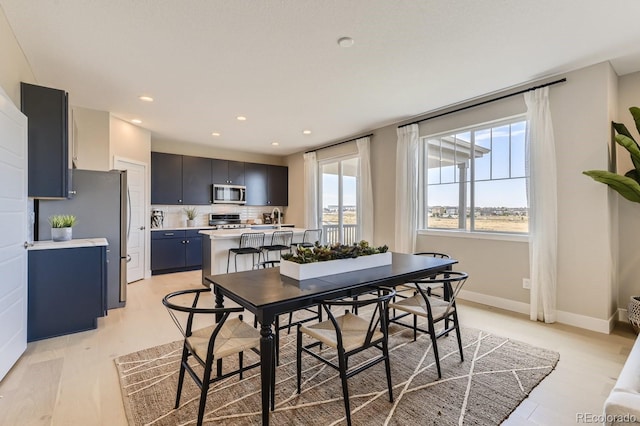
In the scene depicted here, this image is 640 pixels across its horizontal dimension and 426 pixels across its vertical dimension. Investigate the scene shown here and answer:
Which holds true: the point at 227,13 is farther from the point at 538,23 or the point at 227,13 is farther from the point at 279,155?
the point at 279,155

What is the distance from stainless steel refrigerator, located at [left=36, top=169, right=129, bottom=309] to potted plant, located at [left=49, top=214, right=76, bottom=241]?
25 centimetres

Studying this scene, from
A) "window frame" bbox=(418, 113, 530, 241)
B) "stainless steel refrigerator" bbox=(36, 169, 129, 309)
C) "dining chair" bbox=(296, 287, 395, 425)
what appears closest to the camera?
"dining chair" bbox=(296, 287, 395, 425)

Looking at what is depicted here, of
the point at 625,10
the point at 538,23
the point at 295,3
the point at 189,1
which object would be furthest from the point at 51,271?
the point at 625,10

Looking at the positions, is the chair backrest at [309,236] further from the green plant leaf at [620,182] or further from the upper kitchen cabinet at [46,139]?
the green plant leaf at [620,182]

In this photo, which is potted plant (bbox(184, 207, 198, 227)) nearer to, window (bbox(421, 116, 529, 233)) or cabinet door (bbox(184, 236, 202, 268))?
cabinet door (bbox(184, 236, 202, 268))

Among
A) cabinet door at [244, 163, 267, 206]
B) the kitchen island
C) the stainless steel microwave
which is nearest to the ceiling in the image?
the kitchen island

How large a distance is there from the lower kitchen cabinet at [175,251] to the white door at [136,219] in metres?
0.27

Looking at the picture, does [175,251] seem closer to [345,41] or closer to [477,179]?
[345,41]

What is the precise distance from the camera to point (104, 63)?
9.95 ft

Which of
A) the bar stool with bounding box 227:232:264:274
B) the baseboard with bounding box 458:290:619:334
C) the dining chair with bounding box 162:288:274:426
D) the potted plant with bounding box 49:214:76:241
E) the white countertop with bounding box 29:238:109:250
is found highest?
the potted plant with bounding box 49:214:76:241

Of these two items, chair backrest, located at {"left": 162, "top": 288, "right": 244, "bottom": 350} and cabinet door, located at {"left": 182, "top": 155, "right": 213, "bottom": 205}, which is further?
cabinet door, located at {"left": 182, "top": 155, "right": 213, "bottom": 205}

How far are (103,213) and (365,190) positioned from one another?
12.6 feet

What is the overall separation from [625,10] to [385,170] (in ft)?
10.6

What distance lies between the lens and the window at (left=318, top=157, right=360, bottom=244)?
6121 millimetres
